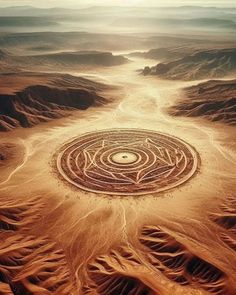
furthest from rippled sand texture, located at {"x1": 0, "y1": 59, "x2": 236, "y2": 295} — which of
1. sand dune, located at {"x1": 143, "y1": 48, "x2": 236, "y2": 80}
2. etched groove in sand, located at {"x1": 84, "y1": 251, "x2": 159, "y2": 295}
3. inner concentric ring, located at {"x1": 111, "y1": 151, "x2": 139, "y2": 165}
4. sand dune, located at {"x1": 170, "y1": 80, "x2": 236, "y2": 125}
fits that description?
sand dune, located at {"x1": 143, "y1": 48, "x2": 236, "y2": 80}

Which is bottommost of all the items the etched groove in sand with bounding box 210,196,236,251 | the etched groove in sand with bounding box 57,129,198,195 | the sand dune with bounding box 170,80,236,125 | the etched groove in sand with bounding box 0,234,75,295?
the etched groove in sand with bounding box 0,234,75,295

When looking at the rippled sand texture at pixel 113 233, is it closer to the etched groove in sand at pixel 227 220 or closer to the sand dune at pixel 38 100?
the etched groove in sand at pixel 227 220

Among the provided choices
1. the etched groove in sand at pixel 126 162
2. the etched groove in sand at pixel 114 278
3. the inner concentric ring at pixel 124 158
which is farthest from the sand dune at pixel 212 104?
the etched groove in sand at pixel 114 278

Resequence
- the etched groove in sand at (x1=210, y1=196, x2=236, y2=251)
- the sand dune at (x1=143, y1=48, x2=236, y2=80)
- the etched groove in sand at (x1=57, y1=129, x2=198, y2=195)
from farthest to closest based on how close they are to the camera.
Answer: the sand dune at (x1=143, y1=48, x2=236, y2=80)
the etched groove in sand at (x1=57, y1=129, x2=198, y2=195)
the etched groove in sand at (x1=210, y1=196, x2=236, y2=251)

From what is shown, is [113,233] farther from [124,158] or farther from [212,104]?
[212,104]

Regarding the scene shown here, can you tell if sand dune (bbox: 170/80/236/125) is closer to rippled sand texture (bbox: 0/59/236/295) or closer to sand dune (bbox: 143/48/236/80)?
rippled sand texture (bbox: 0/59/236/295)

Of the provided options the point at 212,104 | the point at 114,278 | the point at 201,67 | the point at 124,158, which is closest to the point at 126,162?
the point at 124,158
